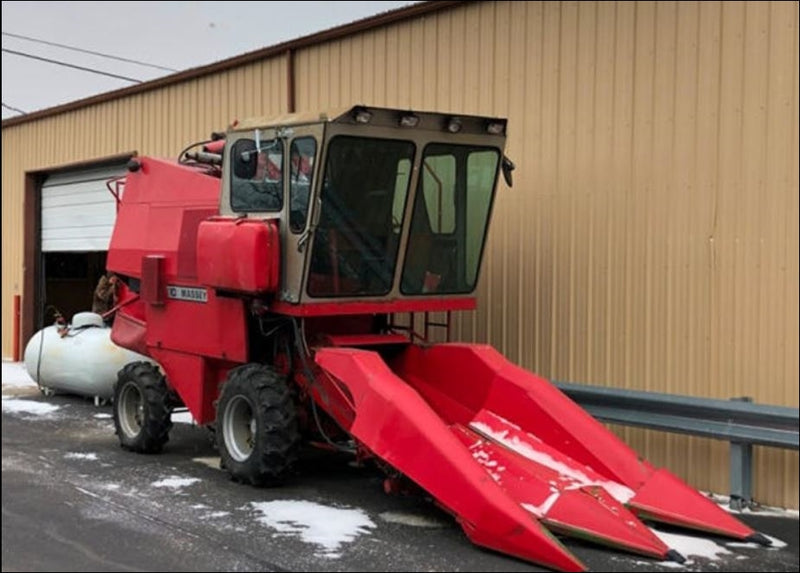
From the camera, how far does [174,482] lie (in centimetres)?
694

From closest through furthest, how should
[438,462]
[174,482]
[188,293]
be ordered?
1. [438,462]
2. [174,482]
3. [188,293]

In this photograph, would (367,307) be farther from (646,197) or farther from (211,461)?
(646,197)

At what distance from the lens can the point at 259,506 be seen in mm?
6195

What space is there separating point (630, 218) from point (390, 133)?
2154mm

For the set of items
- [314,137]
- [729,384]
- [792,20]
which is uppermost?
[792,20]

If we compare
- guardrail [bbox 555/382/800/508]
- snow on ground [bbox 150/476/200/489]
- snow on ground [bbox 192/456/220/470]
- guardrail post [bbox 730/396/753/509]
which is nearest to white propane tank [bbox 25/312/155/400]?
snow on ground [bbox 192/456/220/470]

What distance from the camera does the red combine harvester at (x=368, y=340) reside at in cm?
542

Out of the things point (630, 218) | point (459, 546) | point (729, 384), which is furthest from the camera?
point (630, 218)

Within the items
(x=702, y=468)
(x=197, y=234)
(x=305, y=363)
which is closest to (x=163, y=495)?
(x=305, y=363)

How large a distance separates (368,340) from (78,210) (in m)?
9.56

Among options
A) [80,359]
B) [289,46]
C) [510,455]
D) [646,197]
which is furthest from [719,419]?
[80,359]

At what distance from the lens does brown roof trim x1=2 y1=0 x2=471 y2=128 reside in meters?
8.81

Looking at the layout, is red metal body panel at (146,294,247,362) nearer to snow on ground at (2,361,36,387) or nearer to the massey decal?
the massey decal

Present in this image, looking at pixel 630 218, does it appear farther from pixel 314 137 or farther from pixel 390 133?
pixel 314 137
